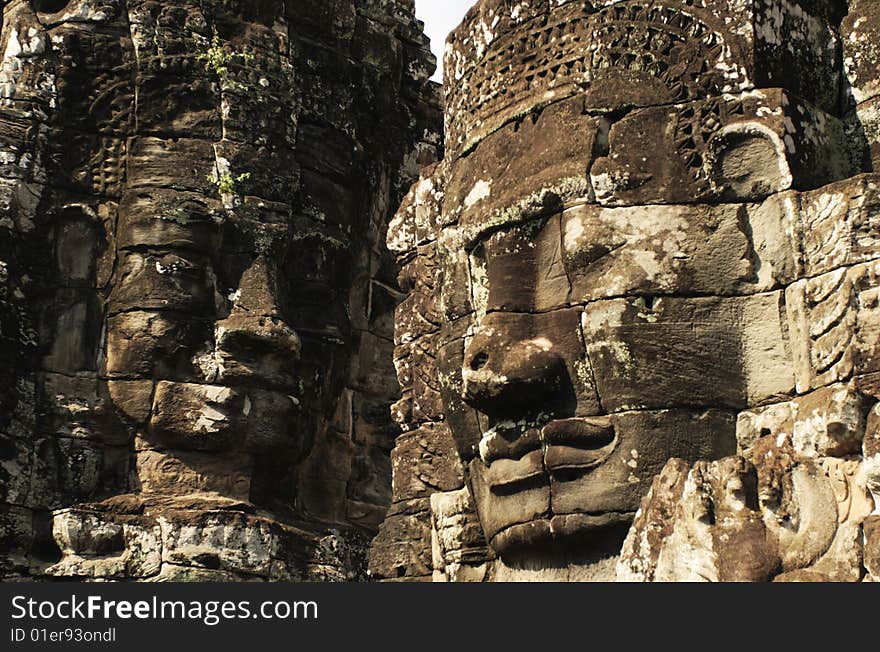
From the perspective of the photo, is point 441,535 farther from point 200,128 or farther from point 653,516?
point 200,128

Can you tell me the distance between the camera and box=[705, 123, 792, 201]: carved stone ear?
771 cm

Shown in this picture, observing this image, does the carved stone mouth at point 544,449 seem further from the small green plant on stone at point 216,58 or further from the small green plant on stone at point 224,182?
the small green plant on stone at point 216,58

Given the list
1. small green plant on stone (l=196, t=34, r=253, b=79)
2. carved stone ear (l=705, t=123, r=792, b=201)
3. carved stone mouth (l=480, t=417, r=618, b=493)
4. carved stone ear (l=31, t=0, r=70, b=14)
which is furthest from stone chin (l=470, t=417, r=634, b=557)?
carved stone ear (l=31, t=0, r=70, b=14)

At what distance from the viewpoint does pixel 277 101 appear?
13.6 m

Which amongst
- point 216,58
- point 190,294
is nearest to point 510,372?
point 190,294

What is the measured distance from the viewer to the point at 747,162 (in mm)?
7781

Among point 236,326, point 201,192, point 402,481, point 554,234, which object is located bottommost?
point 402,481

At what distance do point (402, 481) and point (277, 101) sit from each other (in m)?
4.81

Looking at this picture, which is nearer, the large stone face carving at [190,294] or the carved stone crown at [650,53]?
the carved stone crown at [650,53]

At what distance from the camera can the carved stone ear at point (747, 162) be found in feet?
25.3

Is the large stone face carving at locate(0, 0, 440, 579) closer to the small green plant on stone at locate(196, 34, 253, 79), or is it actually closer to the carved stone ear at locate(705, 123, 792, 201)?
the small green plant on stone at locate(196, 34, 253, 79)

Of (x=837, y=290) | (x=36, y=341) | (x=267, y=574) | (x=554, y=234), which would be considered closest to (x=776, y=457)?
(x=837, y=290)

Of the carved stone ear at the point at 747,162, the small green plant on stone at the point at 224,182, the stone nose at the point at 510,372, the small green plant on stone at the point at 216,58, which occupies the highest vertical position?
the small green plant on stone at the point at 216,58

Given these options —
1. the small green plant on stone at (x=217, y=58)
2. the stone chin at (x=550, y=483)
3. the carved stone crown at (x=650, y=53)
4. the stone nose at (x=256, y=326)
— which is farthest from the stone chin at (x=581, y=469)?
the small green plant on stone at (x=217, y=58)
